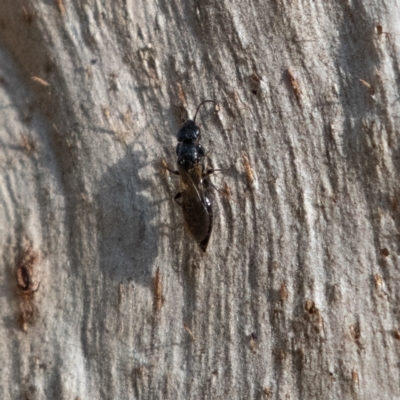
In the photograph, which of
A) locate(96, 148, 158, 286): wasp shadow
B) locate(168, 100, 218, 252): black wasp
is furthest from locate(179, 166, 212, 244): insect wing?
locate(96, 148, 158, 286): wasp shadow

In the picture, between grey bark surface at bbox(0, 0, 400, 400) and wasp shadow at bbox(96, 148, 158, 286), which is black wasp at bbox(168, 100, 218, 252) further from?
wasp shadow at bbox(96, 148, 158, 286)

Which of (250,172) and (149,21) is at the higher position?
(149,21)

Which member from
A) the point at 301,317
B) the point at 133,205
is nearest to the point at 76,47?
the point at 133,205

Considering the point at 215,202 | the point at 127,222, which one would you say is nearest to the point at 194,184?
the point at 215,202

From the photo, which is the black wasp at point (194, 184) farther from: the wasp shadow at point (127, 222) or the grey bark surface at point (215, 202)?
the wasp shadow at point (127, 222)

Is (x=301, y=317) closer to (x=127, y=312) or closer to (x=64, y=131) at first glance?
(x=127, y=312)
